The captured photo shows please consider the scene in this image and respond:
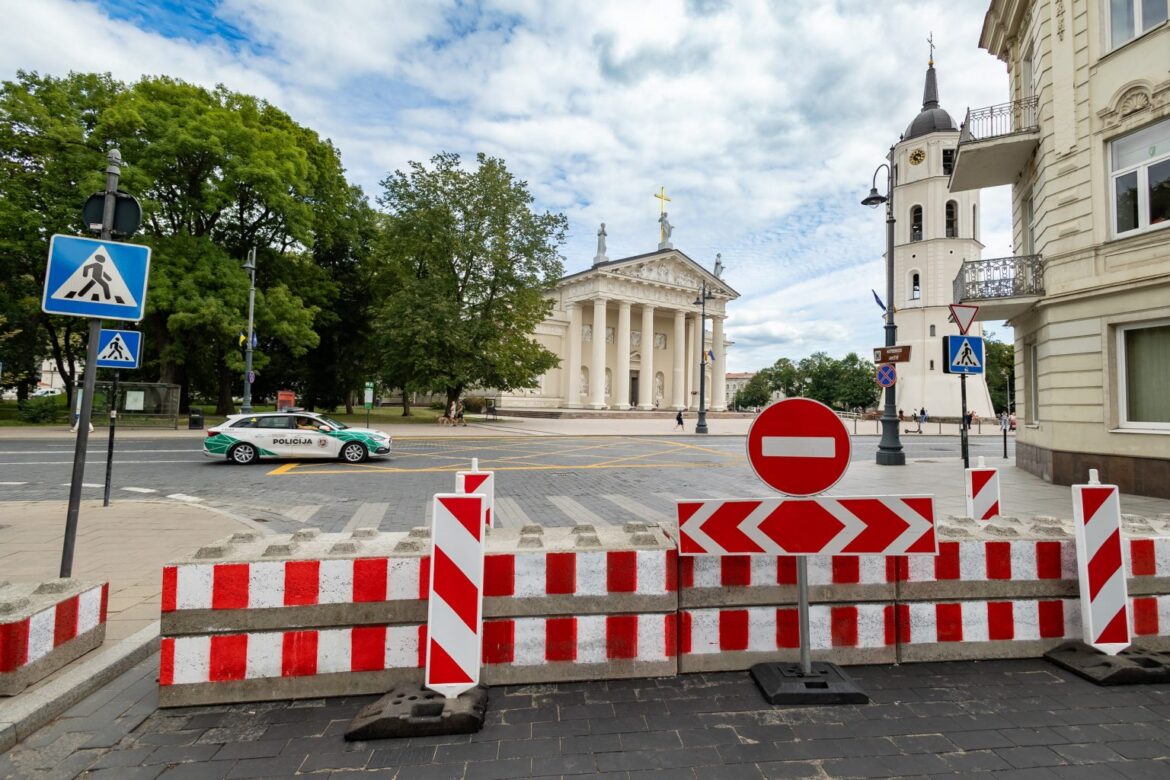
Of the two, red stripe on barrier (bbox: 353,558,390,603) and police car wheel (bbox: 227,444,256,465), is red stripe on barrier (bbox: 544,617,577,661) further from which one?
police car wheel (bbox: 227,444,256,465)

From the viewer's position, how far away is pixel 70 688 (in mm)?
3055

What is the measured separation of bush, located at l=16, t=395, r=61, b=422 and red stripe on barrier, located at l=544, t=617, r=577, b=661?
3325 cm

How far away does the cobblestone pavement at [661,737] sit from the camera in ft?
8.38

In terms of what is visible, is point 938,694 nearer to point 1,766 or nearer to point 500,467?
point 1,766

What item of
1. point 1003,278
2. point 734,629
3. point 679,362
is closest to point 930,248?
point 679,362

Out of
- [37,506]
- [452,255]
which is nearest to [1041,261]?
[37,506]

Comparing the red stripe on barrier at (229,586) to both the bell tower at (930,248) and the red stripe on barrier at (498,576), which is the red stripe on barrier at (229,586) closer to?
the red stripe on barrier at (498,576)

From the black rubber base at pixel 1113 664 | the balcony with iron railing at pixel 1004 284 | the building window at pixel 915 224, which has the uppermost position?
the building window at pixel 915 224

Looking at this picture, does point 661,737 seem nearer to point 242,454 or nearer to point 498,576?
point 498,576

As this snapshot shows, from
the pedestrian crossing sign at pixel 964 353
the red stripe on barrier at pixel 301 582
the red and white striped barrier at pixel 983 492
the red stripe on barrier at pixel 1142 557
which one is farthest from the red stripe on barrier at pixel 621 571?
the pedestrian crossing sign at pixel 964 353

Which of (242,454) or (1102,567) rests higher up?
(1102,567)

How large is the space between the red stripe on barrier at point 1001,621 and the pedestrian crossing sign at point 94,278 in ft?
20.8

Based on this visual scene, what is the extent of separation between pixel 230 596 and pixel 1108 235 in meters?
14.9

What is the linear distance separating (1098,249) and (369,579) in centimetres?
1425
